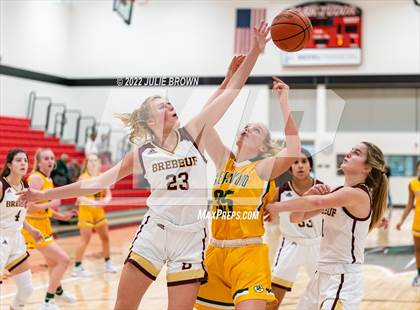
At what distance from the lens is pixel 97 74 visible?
20219mm

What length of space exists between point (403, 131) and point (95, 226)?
13240mm

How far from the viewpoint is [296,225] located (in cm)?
502

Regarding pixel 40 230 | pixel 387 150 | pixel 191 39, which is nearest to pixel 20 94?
pixel 191 39

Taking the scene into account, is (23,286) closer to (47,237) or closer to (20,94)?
(47,237)

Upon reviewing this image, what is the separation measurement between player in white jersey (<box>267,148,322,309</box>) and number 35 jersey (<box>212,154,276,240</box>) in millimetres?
1276

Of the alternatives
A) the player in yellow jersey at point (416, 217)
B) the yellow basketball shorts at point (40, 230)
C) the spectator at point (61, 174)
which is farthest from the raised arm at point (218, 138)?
the spectator at point (61, 174)

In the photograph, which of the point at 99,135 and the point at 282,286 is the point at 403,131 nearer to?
the point at 99,135

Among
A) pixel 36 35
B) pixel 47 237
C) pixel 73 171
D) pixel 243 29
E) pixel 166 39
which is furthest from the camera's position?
pixel 166 39

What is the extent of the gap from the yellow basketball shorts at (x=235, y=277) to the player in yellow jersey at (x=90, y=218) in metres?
4.58

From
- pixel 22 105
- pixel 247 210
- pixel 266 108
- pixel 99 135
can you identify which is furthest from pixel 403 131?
pixel 247 210

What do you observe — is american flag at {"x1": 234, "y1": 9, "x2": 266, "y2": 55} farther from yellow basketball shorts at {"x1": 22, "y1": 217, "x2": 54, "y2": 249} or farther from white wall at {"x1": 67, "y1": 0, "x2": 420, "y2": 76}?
yellow basketball shorts at {"x1": 22, "y1": 217, "x2": 54, "y2": 249}

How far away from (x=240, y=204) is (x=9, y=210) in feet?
7.74

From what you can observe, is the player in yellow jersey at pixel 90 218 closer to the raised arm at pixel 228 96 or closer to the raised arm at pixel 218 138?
the raised arm at pixel 218 138

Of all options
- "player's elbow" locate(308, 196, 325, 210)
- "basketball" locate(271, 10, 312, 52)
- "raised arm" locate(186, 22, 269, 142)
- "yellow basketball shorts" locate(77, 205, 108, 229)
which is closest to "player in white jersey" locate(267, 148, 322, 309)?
"basketball" locate(271, 10, 312, 52)
